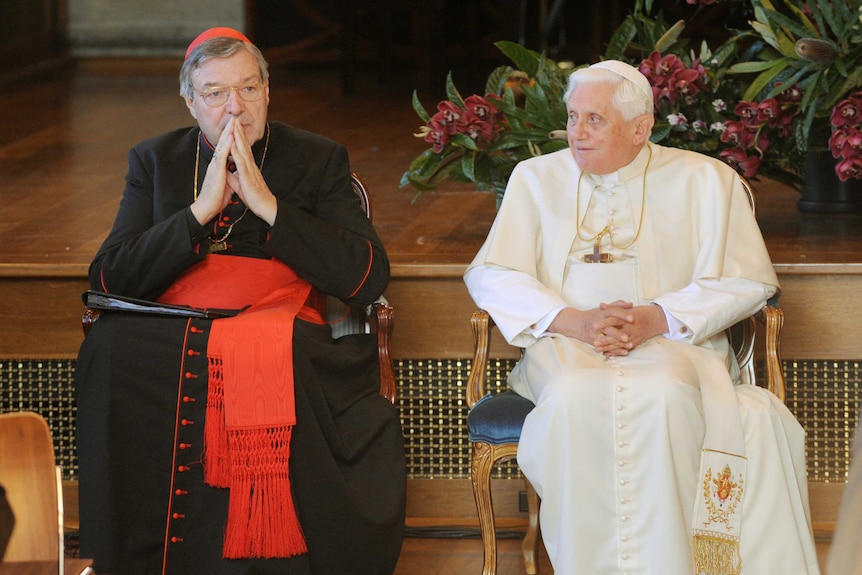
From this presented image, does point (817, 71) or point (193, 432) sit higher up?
point (817, 71)

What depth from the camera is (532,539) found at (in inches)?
149

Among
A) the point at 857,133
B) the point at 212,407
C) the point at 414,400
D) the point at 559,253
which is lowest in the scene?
the point at 414,400

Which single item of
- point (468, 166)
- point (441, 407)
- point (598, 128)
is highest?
point (598, 128)

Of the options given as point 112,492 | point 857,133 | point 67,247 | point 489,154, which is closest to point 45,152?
point 67,247

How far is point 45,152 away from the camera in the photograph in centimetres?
665

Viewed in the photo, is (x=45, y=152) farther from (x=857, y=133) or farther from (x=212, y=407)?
(x=857, y=133)

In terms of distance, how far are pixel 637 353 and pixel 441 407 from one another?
98cm

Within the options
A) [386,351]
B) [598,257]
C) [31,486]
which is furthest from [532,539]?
[31,486]

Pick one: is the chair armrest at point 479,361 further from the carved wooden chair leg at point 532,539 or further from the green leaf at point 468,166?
the green leaf at point 468,166

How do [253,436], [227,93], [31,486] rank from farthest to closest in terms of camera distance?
[227,93] < [253,436] < [31,486]

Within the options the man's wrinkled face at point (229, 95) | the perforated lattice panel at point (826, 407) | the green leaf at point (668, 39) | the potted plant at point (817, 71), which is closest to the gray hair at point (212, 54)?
the man's wrinkled face at point (229, 95)

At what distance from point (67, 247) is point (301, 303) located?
120cm

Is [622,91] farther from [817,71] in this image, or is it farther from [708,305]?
[817,71]

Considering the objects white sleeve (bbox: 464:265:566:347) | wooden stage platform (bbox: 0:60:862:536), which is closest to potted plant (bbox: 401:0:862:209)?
wooden stage platform (bbox: 0:60:862:536)
